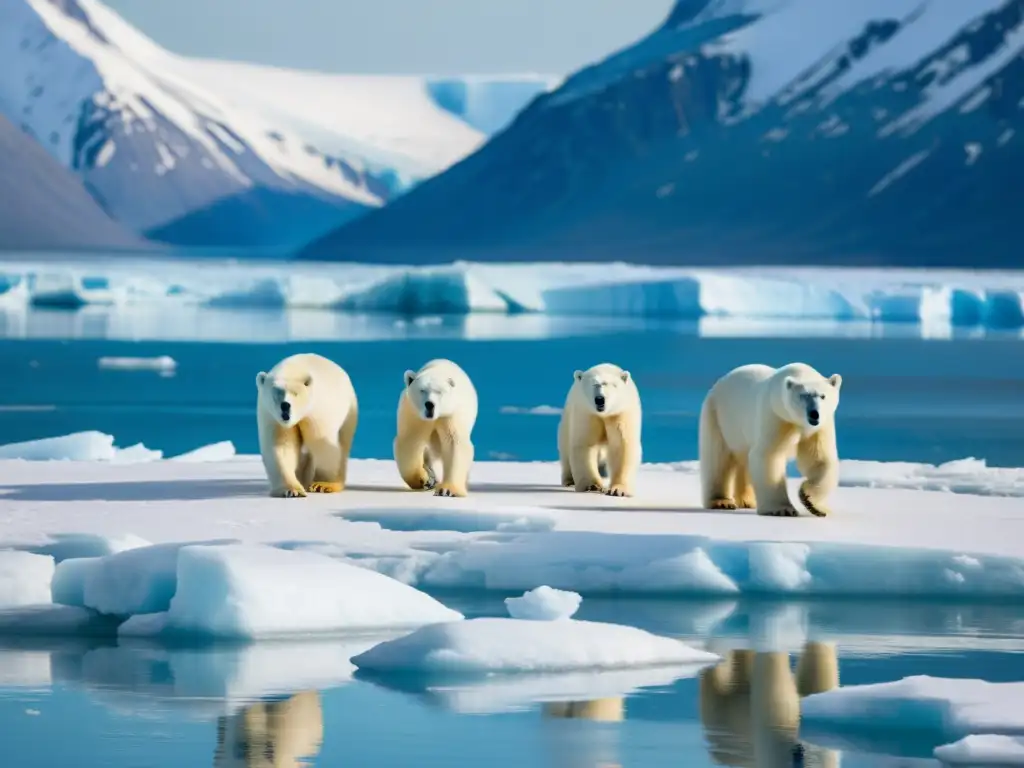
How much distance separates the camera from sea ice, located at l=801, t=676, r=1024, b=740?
21.3 feet

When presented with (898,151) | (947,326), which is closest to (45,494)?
(947,326)

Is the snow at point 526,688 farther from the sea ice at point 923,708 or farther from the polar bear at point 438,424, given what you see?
the polar bear at point 438,424

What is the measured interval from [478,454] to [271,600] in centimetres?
994

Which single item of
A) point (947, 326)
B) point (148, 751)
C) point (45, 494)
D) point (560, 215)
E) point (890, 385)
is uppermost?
point (560, 215)

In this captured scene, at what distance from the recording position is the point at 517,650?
751 centimetres

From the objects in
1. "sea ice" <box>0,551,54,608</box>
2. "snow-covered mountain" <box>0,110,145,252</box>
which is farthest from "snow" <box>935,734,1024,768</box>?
"snow-covered mountain" <box>0,110,145,252</box>

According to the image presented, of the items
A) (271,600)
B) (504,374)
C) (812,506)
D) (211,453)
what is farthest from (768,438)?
(504,374)

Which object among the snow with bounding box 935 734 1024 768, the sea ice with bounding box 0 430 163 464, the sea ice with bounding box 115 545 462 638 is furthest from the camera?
the sea ice with bounding box 0 430 163 464

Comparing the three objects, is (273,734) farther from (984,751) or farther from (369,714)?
(984,751)

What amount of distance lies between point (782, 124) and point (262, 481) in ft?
390

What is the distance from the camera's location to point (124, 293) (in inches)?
2156

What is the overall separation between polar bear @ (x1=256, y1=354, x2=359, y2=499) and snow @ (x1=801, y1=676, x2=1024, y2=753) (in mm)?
4279

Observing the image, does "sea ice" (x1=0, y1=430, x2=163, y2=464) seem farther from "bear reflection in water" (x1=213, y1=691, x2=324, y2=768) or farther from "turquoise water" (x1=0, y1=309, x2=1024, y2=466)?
"bear reflection in water" (x1=213, y1=691, x2=324, y2=768)

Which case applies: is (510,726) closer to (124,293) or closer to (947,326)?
(947,326)
